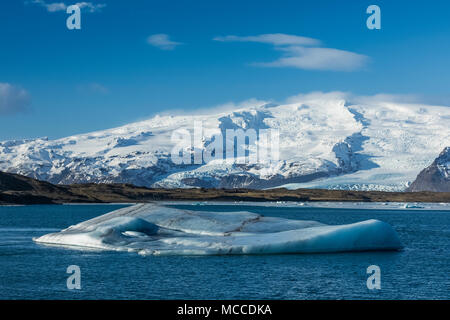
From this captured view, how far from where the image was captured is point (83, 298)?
28203mm

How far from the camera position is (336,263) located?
127 ft

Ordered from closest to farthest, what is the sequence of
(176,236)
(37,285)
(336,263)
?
(37,285) → (336,263) → (176,236)

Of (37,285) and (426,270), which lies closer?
(37,285)

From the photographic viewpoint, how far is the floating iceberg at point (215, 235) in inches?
1618

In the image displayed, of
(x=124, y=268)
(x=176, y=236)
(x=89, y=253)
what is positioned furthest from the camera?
(x=176, y=236)

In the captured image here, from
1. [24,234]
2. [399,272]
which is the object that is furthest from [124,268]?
[24,234]

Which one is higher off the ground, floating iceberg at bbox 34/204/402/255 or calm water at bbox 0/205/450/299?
floating iceberg at bbox 34/204/402/255

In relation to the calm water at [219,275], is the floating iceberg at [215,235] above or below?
above

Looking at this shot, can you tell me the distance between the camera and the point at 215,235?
45.6 meters

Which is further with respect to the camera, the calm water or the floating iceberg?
the floating iceberg

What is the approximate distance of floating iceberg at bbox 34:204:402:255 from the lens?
41094 millimetres

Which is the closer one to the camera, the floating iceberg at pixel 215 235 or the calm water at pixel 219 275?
the calm water at pixel 219 275
